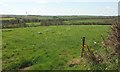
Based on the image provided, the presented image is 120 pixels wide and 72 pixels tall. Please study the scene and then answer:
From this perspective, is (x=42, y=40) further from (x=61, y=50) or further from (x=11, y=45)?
(x=61, y=50)

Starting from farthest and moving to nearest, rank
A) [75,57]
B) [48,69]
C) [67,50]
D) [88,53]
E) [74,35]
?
[74,35] → [67,50] → [75,57] → [48,69] → [88,53]

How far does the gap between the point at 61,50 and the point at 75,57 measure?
3.69 metres

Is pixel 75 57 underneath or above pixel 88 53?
underneath

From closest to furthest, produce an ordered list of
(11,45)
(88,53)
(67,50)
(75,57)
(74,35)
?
(88,53) → (75,57) → (67,50) → (11,45) → (74,35)

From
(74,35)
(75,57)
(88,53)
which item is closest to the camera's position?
(88,53)

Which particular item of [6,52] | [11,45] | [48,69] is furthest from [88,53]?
[11,45]

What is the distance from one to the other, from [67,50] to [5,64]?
664 centimetres

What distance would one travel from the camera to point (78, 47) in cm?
3062

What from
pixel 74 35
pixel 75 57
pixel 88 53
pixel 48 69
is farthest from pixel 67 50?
pixel 88 53

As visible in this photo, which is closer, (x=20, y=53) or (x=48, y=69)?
(x=48, y=69)

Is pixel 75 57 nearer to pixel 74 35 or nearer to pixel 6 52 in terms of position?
pixel 6 52

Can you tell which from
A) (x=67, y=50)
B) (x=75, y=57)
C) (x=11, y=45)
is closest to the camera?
(x=75, y=57)

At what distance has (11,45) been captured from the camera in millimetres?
34344

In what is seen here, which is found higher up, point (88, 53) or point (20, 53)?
point (88, 53)
